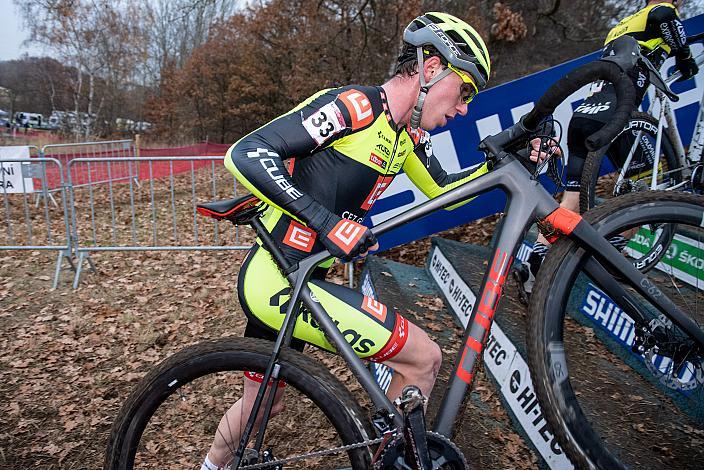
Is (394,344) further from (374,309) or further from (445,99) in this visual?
(445,99)

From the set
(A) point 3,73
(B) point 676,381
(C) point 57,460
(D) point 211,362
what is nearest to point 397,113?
(D) point 211,362

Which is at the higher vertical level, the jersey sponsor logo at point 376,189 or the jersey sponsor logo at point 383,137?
the jersey sponsor logo at point 383,137

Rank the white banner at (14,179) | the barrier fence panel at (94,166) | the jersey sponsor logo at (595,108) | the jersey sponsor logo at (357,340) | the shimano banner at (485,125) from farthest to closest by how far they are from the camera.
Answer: the barrier fence panel at (94,166), the white banner at (14,179), the shimano banner at (485,125), the jersey sponsor logo at (595,108), the jersey sponsor logo at (357,340)

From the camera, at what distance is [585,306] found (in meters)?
3.74

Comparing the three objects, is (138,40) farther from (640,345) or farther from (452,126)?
(640,345)

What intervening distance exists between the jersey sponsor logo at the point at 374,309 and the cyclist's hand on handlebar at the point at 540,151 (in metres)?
0.87

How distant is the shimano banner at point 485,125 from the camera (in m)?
4.84

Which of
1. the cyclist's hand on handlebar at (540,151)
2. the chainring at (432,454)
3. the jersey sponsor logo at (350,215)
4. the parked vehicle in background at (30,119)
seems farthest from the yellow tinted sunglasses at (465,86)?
the parked vehicle in background at (30,119)

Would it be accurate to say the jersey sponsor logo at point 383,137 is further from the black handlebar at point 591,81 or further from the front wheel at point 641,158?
the front wheel at point 641,158

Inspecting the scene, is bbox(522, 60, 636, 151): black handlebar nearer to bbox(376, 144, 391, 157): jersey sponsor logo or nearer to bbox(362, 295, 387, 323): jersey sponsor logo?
bbox(376, 144, 391, 157): jersey sponsor logo

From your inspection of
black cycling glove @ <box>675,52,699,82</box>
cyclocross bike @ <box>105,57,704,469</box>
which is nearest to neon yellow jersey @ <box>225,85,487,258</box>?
cyclocross bike @ <box>105,57,704,469</box>

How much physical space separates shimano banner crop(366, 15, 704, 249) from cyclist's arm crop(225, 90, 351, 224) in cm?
315

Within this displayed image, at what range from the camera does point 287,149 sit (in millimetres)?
1867

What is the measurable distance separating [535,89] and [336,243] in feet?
13.2
